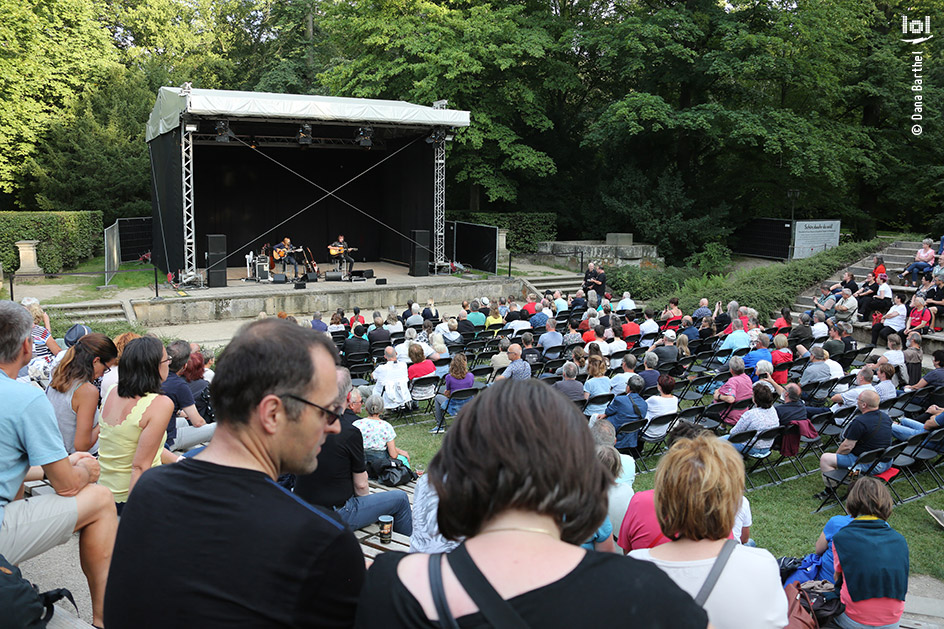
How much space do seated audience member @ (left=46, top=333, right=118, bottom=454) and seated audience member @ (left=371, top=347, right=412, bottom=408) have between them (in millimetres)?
4223

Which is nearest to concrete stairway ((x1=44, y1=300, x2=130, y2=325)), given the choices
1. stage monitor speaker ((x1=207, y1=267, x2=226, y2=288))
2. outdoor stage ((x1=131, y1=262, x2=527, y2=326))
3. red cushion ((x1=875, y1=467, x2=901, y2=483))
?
outdoor stage ((x1=131, y1=262, x2=527, y2=326))

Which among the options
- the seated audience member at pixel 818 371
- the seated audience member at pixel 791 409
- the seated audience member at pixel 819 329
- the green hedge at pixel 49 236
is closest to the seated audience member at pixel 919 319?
the seated audience member at pixel 819 329

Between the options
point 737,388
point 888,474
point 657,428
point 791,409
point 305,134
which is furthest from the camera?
point 305,134

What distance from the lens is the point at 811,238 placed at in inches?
877

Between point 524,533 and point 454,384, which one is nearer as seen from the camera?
point 524,533

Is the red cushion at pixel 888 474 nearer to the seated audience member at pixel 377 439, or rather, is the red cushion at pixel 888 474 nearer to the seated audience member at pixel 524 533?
the seated audience member at pixel 377 439

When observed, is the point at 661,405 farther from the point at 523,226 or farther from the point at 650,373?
the point at 523,226

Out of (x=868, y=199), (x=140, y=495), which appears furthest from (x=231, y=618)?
(x=868, y=199)

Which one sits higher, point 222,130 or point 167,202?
point 222,130

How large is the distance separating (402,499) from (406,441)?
12.4ft

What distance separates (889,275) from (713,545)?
16.6m

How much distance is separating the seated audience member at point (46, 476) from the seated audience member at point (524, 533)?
1.96 meters

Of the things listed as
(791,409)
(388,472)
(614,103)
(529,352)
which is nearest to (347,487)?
(388,472)

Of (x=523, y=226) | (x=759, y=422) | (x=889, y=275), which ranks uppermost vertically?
(x=523, y=226)
